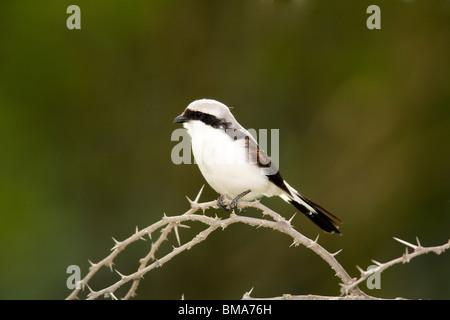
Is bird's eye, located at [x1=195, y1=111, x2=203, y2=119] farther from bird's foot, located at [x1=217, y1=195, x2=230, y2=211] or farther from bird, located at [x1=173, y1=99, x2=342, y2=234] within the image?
bird's foot, located at [x1=217, y1=195, x2=230, y2=211]

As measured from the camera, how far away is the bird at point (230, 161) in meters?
3.70

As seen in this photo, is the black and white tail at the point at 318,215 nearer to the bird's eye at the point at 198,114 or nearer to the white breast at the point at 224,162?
the white breast at the point at 224,162

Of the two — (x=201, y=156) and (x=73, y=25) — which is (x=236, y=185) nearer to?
(x=201, y=156)

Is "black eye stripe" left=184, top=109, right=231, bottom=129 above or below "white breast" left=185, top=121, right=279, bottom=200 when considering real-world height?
above

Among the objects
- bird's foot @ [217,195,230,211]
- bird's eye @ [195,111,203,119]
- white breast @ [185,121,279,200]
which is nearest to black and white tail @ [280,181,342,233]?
white breast @ [185,121,279,200]

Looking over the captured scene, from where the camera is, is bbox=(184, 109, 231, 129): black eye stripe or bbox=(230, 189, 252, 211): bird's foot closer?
bbox=(230, 189, 252, 211): bird's foot

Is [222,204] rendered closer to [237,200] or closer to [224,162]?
[237,200]

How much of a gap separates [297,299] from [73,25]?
14.9 feet

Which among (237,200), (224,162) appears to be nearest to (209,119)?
(224,162)

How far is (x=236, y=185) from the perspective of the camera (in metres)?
3.74

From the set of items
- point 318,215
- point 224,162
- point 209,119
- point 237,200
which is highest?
point 209,119

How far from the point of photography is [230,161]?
3.70 metres

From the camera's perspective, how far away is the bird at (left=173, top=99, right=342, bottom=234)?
145 inches

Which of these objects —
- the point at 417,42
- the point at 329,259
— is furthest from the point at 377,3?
the point at 329,259
